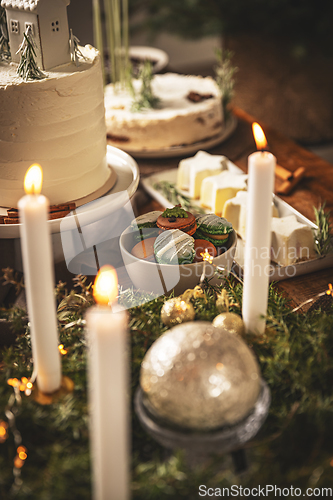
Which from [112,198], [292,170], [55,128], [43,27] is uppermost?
[43,27]

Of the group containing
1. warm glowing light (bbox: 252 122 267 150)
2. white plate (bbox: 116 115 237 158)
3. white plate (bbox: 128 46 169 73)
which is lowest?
white plate (bbox: 116 115 237 158)

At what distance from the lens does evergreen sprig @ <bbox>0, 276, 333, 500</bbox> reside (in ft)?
1.21

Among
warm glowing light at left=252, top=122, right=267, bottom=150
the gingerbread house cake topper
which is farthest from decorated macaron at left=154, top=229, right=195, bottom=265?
the gingerbread house cake topper

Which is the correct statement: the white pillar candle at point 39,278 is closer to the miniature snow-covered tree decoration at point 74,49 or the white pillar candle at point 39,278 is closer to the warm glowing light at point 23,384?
the warm glowing light at point 23,384

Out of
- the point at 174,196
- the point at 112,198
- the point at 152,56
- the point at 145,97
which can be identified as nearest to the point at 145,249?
the point at 112,198

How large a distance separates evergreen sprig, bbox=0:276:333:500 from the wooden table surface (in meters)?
0.19

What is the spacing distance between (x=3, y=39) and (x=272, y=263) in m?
0.57

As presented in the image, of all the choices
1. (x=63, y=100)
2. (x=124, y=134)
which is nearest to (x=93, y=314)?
(x=63, y=100)

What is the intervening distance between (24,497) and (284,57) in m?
2.02

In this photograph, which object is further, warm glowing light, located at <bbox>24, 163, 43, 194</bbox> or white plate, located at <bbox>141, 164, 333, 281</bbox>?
white plate, located at <bbox>141, 164, 333, 281</bbox>

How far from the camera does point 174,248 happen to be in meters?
0.65

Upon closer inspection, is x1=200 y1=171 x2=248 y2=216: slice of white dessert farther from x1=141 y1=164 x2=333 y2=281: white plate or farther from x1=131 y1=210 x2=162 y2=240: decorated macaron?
x1=131 y1=210 x2=162 y2=240: decorated macaron

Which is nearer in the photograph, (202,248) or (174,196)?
(202,248)

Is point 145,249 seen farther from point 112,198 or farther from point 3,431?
point 3,431
